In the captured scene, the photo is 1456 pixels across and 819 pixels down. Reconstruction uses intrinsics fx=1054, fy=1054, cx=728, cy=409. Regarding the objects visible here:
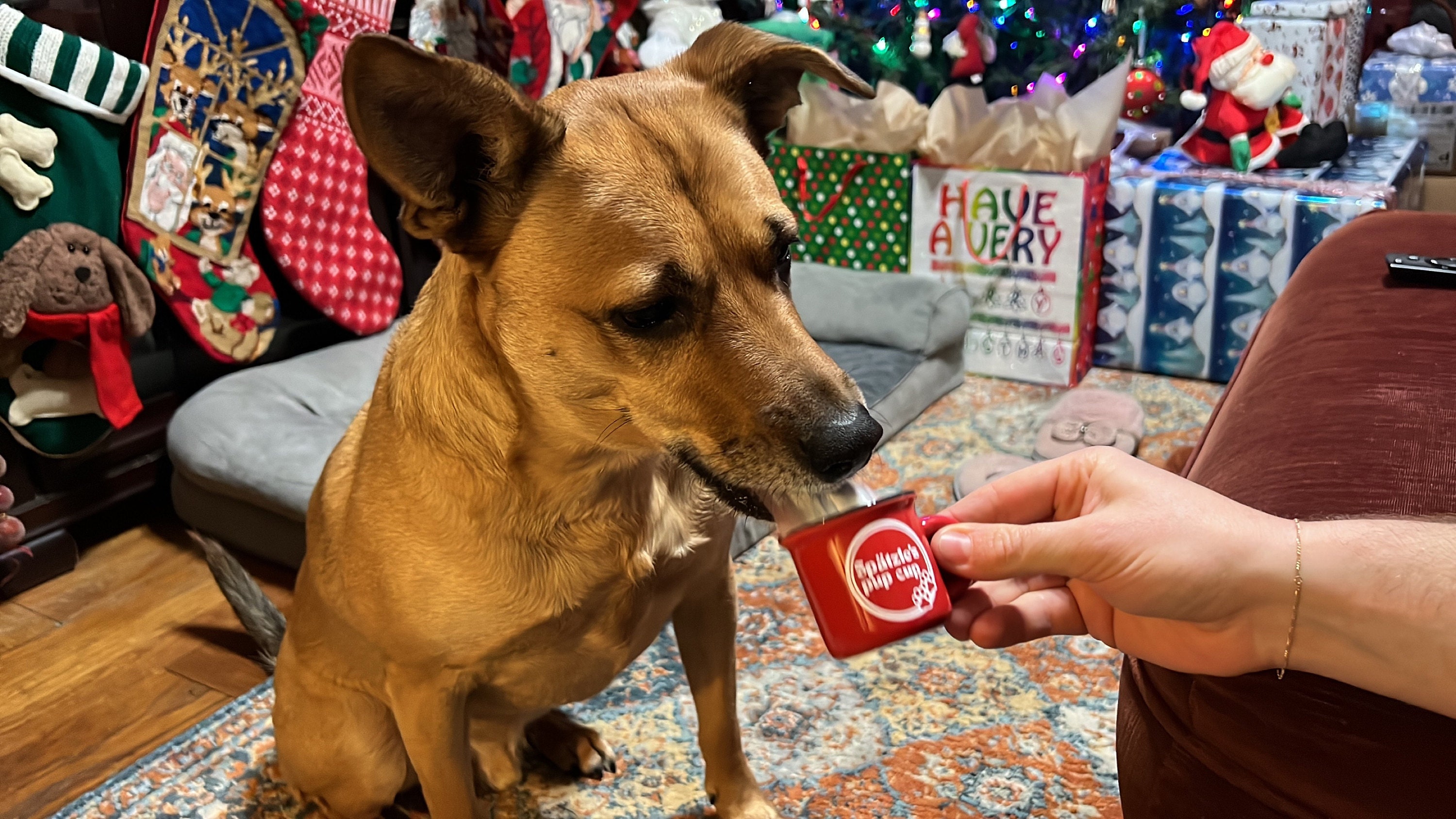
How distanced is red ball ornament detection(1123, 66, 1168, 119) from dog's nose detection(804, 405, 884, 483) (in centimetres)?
271

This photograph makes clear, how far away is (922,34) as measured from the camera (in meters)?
2.96

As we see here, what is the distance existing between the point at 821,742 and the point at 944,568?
0.76m

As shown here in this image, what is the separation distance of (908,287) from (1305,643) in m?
2.06

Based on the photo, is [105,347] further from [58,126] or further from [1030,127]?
[1030,127]

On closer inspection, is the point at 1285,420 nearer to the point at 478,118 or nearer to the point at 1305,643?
the point at 1305,643

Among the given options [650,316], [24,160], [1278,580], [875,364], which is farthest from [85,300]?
[1278,580]

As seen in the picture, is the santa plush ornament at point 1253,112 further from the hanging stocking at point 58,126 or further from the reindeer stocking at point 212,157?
the hanging stocking at point 58,126

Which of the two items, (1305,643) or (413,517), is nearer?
(1305,643)

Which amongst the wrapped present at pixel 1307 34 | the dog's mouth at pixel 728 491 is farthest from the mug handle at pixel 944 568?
the wrapped present at pixel 1307 34

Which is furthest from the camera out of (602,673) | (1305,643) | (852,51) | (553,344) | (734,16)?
(734,16)

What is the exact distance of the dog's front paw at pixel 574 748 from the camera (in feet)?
5.19

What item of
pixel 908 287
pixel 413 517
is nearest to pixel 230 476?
pixel 413 517

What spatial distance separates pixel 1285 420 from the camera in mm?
1144

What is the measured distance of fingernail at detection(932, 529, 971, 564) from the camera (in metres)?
0.95
